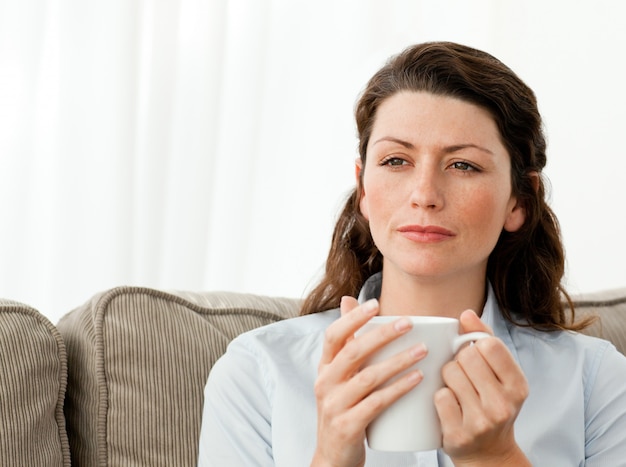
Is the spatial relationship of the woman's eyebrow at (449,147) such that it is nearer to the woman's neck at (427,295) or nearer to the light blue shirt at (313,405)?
the woman's neck at (427,295)

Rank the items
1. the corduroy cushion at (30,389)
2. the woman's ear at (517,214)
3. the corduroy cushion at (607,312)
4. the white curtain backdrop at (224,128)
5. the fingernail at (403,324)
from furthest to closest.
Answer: the white curtain backdrop at (224,128)
the corduroy cushion at (607,312)
the woman's ear at (517,214)
the corduroy cushion at (30,389)
the fingernail at (403,324)

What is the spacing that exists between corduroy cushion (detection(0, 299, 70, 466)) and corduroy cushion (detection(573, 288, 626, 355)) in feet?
3.47

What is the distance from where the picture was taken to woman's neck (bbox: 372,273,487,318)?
155cm

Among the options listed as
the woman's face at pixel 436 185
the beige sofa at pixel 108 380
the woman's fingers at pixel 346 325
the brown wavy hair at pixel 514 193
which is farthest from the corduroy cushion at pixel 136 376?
the woman's fingers at pixel 346 325

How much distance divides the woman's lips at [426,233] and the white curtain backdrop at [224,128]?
632mm

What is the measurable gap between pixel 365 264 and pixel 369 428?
2.44 ft

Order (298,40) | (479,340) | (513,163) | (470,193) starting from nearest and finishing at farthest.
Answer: (479,340) → (470,193) → (513,163) → (298,40)

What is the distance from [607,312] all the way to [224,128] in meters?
1.21

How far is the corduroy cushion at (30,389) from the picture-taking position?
4.50 ft

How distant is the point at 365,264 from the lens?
1.77 meters

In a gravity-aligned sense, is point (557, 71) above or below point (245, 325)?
above

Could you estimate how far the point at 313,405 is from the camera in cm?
147

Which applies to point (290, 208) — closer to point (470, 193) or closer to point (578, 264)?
point (578, 264)

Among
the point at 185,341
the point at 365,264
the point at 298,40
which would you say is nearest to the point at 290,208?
the point at 298,40
